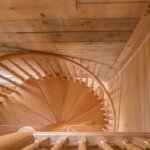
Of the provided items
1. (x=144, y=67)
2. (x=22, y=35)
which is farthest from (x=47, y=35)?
(x=144, y=67)

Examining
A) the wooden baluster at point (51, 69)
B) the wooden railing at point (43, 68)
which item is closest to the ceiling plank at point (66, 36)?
the wooden railing at point (43, 68)

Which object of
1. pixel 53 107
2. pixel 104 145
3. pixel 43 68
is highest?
pixel 43 68

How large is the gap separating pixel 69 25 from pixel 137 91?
107 centimetres

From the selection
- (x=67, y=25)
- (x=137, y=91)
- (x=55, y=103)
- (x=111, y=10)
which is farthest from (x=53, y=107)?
(x=111, y=10)

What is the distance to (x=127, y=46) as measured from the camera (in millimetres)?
2648

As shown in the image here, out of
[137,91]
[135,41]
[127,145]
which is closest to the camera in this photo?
[127,145]

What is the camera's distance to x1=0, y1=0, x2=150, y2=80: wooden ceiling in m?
1.74

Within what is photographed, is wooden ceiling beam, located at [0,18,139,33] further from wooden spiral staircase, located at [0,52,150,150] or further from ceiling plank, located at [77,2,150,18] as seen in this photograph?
wooden spiral staircase, located at [0,52,150,150]

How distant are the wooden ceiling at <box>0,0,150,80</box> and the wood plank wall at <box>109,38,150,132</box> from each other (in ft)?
0.79

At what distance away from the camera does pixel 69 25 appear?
2.08 m

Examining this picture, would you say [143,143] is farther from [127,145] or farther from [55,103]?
[55,103]

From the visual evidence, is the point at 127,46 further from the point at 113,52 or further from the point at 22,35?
the point at 22,35

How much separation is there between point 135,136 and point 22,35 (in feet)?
4.57

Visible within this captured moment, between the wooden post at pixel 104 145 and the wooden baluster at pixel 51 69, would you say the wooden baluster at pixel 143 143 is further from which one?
the wooden baluster at pixel 51 69
